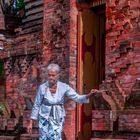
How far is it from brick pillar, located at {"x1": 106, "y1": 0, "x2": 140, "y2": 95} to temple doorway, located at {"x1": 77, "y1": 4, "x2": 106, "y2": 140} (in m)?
1.06

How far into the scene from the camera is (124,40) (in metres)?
9.72

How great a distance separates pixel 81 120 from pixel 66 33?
1.81 m

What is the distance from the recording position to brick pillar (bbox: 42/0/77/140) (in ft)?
35.9

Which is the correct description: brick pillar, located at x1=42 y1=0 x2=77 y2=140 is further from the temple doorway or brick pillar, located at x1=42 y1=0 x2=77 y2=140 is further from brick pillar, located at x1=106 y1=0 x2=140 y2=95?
brick pillar, located at x1=106 y1=0 x2=140 y2=95

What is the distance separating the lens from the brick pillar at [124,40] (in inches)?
372

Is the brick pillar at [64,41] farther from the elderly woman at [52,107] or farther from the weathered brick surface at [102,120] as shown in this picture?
the elderly woman at [52,107]

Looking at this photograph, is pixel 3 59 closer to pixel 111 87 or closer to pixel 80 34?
pixel 80 34

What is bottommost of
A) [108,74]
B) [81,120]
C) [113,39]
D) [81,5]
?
[81,120]

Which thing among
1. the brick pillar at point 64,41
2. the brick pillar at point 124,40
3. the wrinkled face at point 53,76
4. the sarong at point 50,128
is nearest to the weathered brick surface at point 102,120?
the brick pillar at point 124,40

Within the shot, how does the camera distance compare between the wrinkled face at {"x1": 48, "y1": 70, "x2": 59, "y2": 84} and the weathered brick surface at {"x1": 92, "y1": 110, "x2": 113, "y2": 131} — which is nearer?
the wrinkled face at {"x1": 48, "y1": 70, "x2": 59, "y2": 84}

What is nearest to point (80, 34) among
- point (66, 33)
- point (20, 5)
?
point (66, 33)

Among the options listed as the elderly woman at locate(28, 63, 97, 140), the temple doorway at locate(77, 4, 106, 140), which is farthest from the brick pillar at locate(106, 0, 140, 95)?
the elderly woman at locate(28, 63, 97, 140)

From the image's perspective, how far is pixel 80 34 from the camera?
11.1m

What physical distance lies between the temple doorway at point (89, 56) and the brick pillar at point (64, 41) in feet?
0.41
